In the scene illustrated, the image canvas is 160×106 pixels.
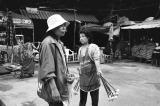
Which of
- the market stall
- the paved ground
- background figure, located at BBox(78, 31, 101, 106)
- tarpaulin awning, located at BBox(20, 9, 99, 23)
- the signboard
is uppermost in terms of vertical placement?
tarpaulin awning, located at BBox(20, 9, 99, 23)

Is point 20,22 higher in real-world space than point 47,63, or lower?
higher

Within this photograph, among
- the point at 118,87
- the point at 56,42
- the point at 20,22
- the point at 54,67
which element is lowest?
the point at 118,87

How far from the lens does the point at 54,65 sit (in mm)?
2941

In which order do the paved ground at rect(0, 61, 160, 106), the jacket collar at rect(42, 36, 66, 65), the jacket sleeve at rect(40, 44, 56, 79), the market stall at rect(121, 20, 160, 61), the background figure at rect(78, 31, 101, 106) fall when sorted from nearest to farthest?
the jacket sleeve at rect(40, 44, 56, 79), the jacket collar at rect(42, 36, 66, 65), the background figure at rect(78, 31, 101, 106), the paved ground at rect(0, 61, 160, 106), the market stall at rect(121, 20, 160, 61)

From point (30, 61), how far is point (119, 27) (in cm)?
966

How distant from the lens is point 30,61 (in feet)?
33.0

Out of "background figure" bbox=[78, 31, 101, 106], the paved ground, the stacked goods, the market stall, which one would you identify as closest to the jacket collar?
"background figure" bbox=[78, 31, 101, 106]

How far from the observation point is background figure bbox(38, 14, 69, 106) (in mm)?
2871

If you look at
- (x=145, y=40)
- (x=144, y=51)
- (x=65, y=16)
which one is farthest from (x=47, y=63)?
(x=145, y=40)

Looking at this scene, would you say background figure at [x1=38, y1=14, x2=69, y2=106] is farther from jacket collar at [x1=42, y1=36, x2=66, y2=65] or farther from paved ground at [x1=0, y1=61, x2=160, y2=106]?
paved ground at [x1=0, y1=61, x2=160, y2=106]

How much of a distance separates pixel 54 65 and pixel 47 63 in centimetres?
10

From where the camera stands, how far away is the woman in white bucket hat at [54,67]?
2.87 metres

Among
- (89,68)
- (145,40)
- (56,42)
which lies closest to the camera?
(56,42)

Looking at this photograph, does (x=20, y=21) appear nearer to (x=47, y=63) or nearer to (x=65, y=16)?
(x=65, y=16)
